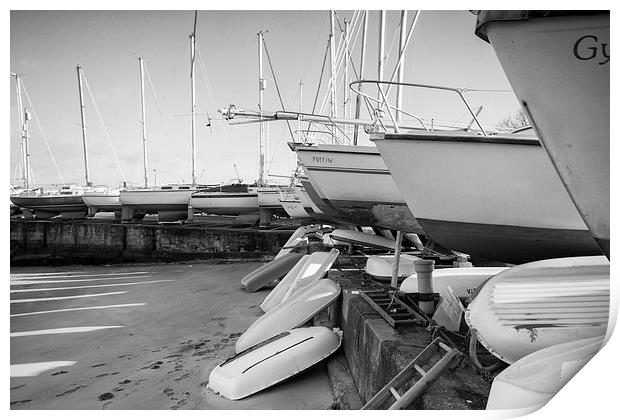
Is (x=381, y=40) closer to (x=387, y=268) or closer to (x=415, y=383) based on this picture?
(x=387, y=268)

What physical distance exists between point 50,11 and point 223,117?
552cm

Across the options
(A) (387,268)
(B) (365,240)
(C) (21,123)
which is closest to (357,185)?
(B) (365,240)

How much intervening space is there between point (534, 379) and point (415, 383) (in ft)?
1.61

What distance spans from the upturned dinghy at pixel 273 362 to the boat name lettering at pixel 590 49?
7.71 ft

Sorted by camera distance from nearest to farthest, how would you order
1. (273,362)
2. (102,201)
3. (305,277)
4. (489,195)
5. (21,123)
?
(21,123) → (273,362) → (489,195) → (305,277) → (102,201)

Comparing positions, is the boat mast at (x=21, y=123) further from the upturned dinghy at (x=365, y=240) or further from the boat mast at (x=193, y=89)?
the upturned dinghy at (x=365, y=240)

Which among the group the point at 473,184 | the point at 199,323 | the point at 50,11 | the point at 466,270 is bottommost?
the point at 199,323

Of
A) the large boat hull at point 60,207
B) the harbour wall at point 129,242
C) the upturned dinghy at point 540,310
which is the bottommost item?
the harbour wall at point 129,242

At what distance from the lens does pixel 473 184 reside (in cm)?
307

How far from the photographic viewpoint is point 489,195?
3.02 meters

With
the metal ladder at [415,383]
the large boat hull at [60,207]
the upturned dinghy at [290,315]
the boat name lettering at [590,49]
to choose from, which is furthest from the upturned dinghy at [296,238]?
the large boat hull at [60,207]

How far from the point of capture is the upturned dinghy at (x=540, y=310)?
171 centimetres
